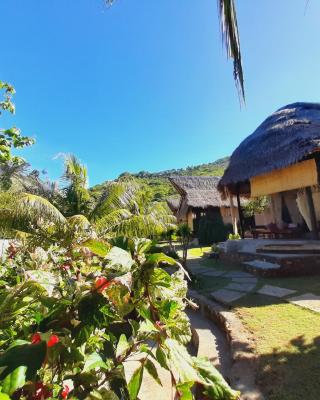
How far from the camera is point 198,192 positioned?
21.8 meters

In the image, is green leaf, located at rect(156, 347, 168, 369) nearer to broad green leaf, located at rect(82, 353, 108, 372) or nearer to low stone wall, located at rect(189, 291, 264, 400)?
broad green leaf, located at rect(82, 353, 108, 372)

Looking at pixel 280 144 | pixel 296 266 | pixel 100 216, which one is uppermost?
pixel 280 144

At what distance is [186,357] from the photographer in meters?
0.69

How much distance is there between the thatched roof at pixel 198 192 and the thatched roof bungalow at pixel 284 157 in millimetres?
9071

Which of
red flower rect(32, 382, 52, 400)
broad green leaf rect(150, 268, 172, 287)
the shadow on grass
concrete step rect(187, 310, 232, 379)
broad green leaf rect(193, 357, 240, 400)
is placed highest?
broad green leaf rect(150, 268, 172, 287)

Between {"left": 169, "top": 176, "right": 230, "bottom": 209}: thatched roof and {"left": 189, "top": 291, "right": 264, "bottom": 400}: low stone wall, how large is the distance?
16150mm

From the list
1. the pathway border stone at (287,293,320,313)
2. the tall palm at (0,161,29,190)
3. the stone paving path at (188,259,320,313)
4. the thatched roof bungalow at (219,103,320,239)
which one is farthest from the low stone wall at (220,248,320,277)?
the tall palm at (0,161,29,190)

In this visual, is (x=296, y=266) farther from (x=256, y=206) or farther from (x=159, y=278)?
(x=256, y=206)

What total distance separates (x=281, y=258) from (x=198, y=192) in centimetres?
1536

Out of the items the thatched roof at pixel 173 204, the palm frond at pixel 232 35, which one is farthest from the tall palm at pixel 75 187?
the thatched roof at pixel 173 204

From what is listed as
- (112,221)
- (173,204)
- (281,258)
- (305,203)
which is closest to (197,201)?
(173,204)

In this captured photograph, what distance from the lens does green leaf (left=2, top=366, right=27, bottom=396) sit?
19.7 inches

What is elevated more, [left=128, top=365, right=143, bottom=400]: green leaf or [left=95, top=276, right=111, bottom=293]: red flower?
[left=95, top=276, right=111, bottom=293]: red flower

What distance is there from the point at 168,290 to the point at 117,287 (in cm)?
17
